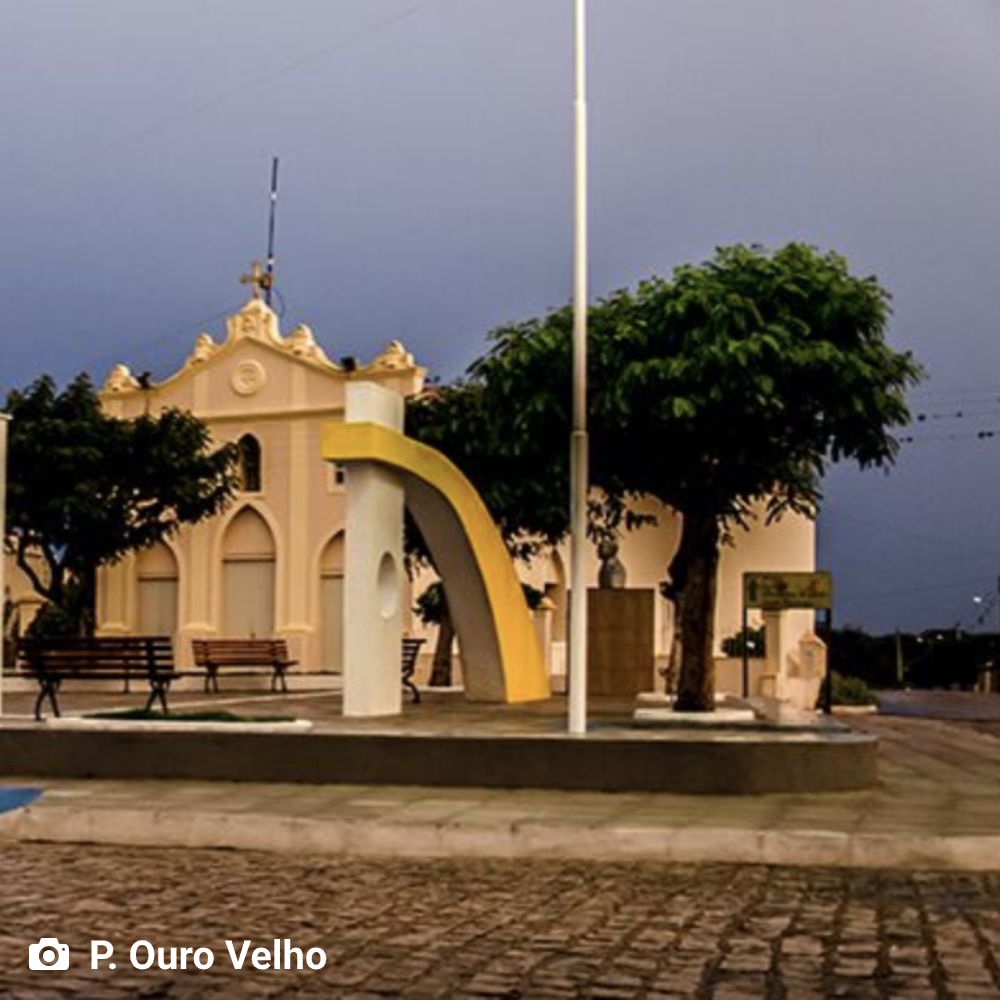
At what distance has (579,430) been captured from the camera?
1400cm

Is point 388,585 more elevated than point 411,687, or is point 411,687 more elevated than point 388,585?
point 388,585

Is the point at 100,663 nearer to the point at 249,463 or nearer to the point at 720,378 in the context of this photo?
the point at 720,378

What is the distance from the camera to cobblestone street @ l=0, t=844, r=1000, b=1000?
6.48m

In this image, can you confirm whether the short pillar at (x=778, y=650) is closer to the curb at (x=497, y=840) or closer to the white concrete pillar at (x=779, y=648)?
the white concrete pillar at (x=779, y=648)

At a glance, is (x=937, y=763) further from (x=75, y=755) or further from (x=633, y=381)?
(x=75, y=755)

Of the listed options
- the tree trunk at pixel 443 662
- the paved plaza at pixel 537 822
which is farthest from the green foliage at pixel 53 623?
the paved plaza at pixel 537 822

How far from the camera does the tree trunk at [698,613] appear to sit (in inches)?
661

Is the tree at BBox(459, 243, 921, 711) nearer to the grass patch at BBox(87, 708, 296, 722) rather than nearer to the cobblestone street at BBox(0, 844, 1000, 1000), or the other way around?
the grass patch at BBox(87, 708, 296, 722)

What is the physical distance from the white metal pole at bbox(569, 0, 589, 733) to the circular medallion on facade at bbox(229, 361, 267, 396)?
89.0 feet

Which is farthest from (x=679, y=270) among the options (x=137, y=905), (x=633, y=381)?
(x=137, y=905)

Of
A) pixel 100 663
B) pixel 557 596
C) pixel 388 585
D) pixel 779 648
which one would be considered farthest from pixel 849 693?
pixel 100 663

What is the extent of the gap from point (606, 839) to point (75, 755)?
18.6 feet

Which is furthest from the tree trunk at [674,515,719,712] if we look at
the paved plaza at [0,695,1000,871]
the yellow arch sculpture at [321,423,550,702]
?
the paved plaza at [0,695,1000,871]

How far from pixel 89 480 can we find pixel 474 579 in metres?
15.8
